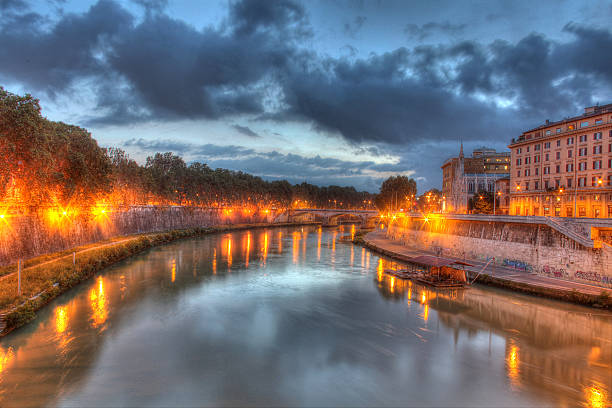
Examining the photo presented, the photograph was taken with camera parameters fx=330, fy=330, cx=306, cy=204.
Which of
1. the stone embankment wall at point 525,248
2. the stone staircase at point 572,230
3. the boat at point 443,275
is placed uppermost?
the stone staircase at point 572,230

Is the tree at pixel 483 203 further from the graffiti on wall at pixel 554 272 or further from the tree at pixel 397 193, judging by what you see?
the graffiti on wall at pixel 554 272

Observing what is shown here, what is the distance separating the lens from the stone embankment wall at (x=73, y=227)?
25.8 m

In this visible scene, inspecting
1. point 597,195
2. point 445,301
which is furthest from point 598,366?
point 597,195

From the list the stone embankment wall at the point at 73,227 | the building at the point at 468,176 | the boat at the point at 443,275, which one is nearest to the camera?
the stone embankment wall at the point at 73,227

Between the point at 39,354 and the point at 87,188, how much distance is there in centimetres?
2338

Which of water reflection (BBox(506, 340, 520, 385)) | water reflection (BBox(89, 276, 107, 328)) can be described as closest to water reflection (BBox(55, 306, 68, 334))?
water reflection (BBox(89, 276, 107, 328))

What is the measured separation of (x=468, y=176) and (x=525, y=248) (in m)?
56.6

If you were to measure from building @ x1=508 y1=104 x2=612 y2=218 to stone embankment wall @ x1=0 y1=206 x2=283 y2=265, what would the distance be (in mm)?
52544

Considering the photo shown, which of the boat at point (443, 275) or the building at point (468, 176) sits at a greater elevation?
the building at point (468, 176)

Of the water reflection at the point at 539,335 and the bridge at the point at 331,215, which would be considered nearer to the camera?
the water reflection at the point at 539,335

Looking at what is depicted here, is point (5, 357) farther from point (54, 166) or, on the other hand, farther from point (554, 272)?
point (554, 272)

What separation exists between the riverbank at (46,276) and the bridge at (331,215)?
238ft

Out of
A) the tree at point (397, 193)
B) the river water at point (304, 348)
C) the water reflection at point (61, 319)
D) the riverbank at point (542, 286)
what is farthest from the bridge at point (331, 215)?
the water reflection at point (61, 319)

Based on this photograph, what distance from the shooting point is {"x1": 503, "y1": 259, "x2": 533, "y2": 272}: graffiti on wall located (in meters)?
29.6
